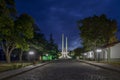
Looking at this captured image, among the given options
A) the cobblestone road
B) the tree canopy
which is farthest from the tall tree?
the cobblestone road

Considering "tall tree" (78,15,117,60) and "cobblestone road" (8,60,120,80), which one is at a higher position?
"tall tree" (78,15,117,60)

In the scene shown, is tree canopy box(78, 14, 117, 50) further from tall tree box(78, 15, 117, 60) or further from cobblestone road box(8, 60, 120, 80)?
cobblestone road box(8, 60, 120, 80)

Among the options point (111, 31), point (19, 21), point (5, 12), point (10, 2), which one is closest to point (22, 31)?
point (19, 21)

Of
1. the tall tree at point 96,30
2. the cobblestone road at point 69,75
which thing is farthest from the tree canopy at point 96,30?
the cobblestone road at point 69,75

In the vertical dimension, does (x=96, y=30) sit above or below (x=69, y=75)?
above

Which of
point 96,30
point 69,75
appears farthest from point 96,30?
point 69,75

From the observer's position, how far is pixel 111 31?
251ft

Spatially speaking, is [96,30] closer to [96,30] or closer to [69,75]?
[96,30]

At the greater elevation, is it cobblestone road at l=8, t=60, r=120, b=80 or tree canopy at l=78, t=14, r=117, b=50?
tree canopy at l=78, t=14, r=117, b=50

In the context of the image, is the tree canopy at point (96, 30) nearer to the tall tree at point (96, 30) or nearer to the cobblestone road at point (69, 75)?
the tall tree at point (96, 30)

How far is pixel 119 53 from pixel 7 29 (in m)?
36.7

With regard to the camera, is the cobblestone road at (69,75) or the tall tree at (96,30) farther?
the tall tree at (96,30)

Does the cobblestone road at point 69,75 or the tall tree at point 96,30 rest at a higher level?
the tall tree at point 96,30

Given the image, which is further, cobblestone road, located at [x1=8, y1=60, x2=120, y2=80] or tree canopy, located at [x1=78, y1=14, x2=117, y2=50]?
tree canopy, located at [x1=78, y1=14, x2=117, y2=50]
